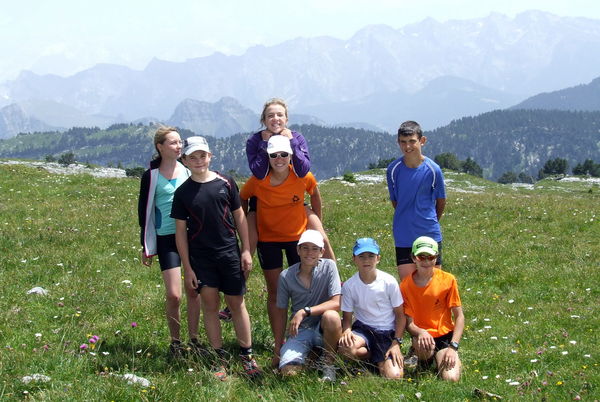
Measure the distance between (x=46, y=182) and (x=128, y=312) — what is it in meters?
17.2

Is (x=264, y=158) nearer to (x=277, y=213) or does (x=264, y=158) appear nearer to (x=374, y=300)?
(x=277, y=213)

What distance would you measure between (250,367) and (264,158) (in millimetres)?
2765

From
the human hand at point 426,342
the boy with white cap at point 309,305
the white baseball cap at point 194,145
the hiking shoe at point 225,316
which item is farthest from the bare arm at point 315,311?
the white baseball cap at point 194,145

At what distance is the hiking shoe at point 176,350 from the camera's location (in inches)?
303

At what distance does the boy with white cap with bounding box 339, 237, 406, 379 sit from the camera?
7.44 metres

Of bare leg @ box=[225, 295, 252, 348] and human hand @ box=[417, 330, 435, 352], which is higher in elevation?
bare leg @ box=[225, 295, 252, 348]

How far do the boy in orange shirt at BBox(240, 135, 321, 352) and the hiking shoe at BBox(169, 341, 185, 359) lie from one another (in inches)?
51.1

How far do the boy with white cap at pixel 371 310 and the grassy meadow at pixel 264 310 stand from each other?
0.46 metres

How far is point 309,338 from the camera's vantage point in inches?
300

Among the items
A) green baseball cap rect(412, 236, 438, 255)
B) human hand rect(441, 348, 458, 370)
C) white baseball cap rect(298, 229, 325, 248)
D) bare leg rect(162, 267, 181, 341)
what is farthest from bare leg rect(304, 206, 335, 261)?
human hand rect(441, 348, 458, 370)

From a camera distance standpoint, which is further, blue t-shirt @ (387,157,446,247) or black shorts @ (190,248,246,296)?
blue t-shirt @ (387,157,446,247)

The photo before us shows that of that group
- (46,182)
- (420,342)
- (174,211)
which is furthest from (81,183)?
(420,342)

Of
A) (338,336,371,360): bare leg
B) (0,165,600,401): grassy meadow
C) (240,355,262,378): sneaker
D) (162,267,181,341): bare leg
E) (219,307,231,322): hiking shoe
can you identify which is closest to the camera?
(0,165,600,401): grassy meadow

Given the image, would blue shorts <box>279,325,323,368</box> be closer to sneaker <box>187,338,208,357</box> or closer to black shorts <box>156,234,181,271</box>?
sneaker <box>187,338,208,357</box>
